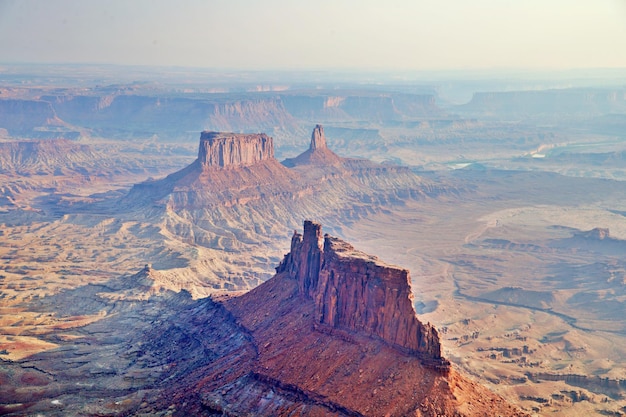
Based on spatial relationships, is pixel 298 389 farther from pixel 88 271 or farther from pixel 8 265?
pixel 8 265

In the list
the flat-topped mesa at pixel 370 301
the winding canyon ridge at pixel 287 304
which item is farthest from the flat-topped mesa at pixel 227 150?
the flat-topped mesa at pixel 370 301

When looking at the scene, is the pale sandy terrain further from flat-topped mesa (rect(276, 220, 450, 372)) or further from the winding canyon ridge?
flat-topped mesa (rect(276, 220, 450, 372))

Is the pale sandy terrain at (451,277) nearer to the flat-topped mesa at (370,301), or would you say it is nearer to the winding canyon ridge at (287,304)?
the winding canyon ridge at (287,304)

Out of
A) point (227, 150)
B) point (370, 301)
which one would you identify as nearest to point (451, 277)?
point (227, 150)

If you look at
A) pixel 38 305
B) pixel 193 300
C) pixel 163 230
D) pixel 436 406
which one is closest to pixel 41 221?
pixel 163 230

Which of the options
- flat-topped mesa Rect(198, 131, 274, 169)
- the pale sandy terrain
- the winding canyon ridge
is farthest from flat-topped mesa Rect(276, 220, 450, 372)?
flat-topped mesa Rect(198, 131, 274, 169)

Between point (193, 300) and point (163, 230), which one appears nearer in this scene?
point (193, 300)

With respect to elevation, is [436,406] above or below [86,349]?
above

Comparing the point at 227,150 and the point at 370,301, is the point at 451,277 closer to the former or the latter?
the point at 227,150
